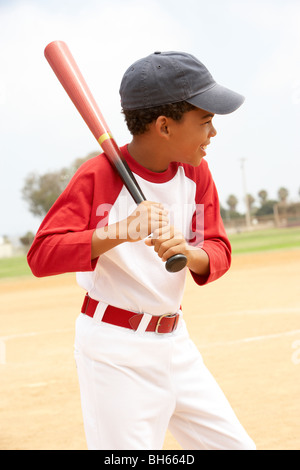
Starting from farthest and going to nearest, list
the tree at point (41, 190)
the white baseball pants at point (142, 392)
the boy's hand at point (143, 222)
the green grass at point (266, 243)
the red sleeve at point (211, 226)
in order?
the tree at point (41, 190), the green grass at point (266, 243), the red sleeve at point (211, 226), the white baseball pants at point (142, 392), the boy's hand at point (143, 222)

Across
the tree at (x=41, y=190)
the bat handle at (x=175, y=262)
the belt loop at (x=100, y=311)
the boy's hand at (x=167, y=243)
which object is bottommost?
the tree at (x=41, y=190)

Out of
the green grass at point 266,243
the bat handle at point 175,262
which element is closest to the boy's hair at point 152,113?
the bat handle at point 175,262

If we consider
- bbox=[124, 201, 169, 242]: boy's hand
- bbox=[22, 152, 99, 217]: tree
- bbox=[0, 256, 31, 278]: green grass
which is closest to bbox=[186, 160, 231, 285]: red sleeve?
bbox=[124, 201, 169, 242]: boy's hand

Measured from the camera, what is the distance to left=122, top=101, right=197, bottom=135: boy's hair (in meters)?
1.95

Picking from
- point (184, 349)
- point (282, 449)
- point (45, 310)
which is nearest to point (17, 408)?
point (282, 449)

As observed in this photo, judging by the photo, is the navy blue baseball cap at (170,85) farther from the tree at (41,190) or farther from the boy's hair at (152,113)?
the tree at (41,190)

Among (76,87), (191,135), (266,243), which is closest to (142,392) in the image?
(191,135)

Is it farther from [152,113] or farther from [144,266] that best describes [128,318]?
[152,113]

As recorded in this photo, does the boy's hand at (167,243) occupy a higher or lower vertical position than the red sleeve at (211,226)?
higher

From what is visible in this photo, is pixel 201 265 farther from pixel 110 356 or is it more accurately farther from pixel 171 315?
pixel 110 356

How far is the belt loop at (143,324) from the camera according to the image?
1956 mm

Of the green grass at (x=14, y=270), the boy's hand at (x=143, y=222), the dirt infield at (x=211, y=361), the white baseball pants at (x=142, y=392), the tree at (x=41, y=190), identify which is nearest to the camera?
the boy's hand at (x=143, y=222)

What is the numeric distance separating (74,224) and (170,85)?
19.3 inches

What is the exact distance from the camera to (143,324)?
6.42 ft
